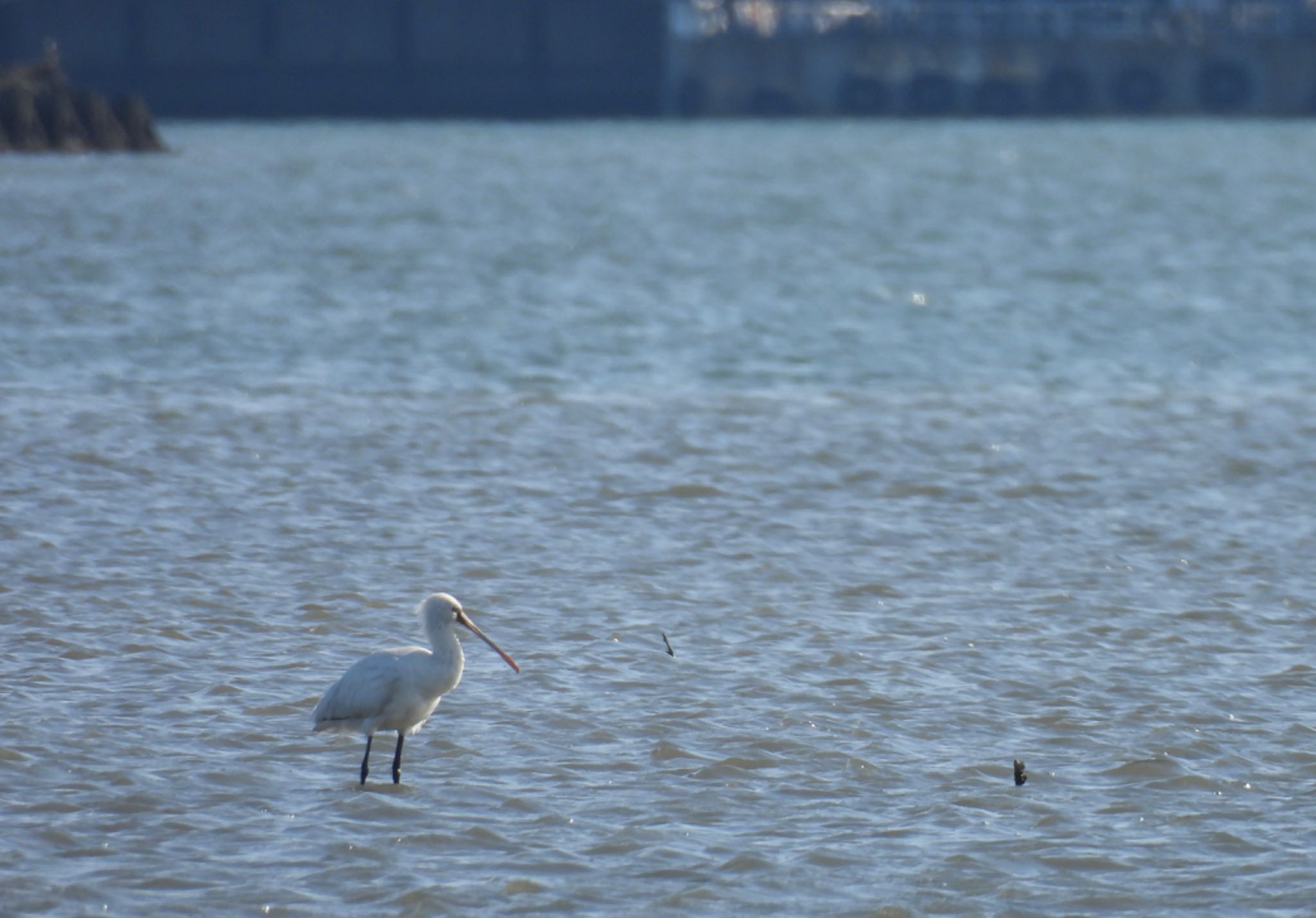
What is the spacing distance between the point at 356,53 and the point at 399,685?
92.1 meters

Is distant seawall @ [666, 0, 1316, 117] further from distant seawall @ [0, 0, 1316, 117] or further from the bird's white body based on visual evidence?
the bird's white body

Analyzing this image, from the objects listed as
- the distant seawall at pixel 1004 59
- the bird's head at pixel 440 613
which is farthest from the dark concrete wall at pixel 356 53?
the bird's head at pixel 440 613

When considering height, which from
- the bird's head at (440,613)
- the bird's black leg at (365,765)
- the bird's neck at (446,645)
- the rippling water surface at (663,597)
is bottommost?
the rippling water surface at (663,597)

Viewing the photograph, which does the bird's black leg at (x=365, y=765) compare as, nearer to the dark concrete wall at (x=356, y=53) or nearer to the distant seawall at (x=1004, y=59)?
the dark concrete wall at (x=356, y=53)

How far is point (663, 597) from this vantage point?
1111 cm

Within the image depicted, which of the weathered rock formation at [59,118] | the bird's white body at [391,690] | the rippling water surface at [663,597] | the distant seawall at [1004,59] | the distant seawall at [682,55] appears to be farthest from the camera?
the distant seawall at [1004,59]

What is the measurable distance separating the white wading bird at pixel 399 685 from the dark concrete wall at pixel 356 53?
293 feet

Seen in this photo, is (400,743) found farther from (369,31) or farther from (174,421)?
(369,31)

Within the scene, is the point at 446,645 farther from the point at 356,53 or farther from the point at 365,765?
the point at 356,53

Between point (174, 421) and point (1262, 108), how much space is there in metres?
95.7

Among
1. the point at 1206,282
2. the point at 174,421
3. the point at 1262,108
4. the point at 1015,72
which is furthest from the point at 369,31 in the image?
the point at 174,421

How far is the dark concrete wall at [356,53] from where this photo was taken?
310 feet

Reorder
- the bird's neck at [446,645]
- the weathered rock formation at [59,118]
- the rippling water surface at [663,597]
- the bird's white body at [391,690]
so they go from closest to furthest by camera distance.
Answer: the rippling water surface at [663,597]
the bird's white body at [391,690]
the bird's neck at [446,645]
the weathered rock formation at [59,118]

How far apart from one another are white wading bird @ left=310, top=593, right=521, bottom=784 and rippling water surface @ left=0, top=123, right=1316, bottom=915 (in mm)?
248
